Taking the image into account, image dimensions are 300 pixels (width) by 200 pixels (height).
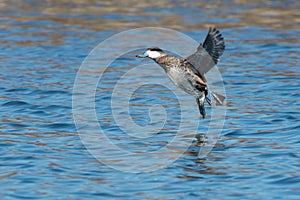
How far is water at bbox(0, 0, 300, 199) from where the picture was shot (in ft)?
23.4

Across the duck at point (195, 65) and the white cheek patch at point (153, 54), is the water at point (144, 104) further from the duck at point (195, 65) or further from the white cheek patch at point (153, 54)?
the white cheek patch at point (153, 54)

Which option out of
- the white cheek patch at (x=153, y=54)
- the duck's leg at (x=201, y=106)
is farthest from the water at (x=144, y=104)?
the white cheek patch at (x=153, y=54)

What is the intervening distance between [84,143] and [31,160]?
836 mm

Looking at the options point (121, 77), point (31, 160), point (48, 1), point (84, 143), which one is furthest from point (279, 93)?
point (48, 1)

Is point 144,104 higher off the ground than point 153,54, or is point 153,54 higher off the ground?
point 153,54

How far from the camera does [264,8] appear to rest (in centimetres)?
1648

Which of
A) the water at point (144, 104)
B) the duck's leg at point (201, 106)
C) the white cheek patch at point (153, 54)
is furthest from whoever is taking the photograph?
the duck's leg at point (201, 106)

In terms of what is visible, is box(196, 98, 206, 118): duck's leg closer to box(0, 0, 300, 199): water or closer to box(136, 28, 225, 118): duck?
box(136, 28, 225, 118): duck

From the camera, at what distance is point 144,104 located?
1045 centimetres

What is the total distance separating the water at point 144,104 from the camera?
7.12 m

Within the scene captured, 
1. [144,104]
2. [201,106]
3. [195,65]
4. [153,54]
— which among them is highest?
[153,54]

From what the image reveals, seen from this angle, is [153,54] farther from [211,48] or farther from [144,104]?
[144,104]

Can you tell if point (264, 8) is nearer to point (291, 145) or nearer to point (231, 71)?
point (231, 71)

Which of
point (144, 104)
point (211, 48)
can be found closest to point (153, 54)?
point (211, 48)
